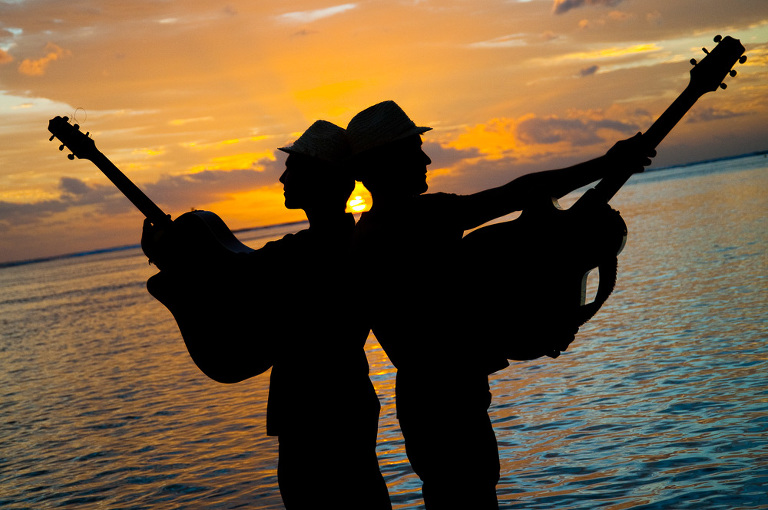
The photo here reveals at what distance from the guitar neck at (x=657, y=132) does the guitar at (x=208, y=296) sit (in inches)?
63.3

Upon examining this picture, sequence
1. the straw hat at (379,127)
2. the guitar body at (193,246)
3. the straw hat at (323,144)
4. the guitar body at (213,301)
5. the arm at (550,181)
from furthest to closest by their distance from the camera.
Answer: the guitar body at (193,246)
the guitar body at (213,301)
the straw hat at (323,144)
the straw hat at (379,127)
the arm at (550,181)

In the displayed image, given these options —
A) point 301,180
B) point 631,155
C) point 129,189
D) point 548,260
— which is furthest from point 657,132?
point 129,189

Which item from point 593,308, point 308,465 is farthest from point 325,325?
point 593,308

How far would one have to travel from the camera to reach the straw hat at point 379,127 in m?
3.25

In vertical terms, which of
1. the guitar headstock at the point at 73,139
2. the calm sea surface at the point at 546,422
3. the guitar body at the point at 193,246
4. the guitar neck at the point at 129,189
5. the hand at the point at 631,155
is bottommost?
the calm sea surface at the point at 546,422

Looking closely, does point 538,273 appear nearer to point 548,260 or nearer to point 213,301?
point 548,260

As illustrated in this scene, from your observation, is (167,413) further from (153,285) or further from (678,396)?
(153,285)

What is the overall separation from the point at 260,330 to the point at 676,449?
4925 mm

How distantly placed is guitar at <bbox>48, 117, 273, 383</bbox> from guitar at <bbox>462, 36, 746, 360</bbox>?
103cm

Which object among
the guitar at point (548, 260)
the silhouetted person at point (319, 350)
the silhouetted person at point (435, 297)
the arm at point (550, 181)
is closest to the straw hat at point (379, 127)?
the silhouetted person at point (435, 297)

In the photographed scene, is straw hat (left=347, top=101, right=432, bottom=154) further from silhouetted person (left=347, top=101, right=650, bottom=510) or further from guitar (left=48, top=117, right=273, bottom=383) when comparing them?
guitar (left=48, top=117, right=273, bottom=383)

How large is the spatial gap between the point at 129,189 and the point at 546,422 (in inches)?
230

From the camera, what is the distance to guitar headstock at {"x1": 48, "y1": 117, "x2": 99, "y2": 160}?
13.0 ft

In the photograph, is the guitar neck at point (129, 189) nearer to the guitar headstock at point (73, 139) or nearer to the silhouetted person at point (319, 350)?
the guitar headstock at point (73, 139)
